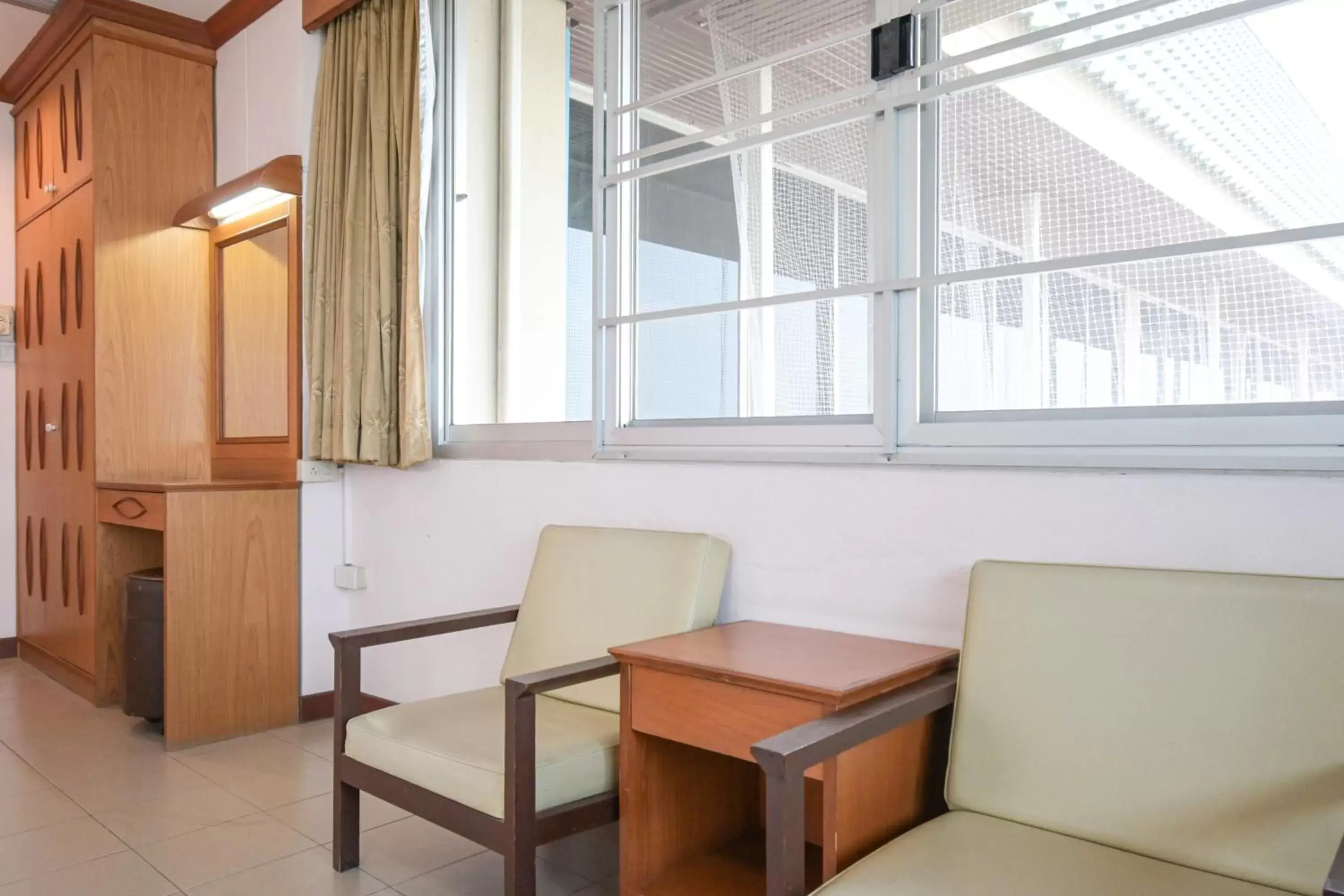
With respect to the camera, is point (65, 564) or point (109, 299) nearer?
point (109, 299)

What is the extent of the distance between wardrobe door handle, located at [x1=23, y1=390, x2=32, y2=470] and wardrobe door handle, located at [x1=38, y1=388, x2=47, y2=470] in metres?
0.14

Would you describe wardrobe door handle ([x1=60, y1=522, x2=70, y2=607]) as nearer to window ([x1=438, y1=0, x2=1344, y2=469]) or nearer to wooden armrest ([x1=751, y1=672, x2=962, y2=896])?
window ([x1=438, y1=0, x2=1344, y2=469])

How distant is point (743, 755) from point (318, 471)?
233 centimetres

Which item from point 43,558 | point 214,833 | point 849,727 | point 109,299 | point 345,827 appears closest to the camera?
point 849,727

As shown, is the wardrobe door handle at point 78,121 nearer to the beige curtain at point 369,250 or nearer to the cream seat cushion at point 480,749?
the beige curtain at point 369,250

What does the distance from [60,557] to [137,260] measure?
51.2 inches

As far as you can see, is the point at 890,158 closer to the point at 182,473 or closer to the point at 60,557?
the point at 182,473

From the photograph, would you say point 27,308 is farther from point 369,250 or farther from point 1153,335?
point 1153,335

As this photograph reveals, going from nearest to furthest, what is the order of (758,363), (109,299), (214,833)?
1. (758,363)
2. (214,833)
3. (109,299)

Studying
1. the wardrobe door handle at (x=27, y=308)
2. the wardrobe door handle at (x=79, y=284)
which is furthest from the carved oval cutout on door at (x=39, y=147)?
the wardrobe door handle at (x=79, y=284)

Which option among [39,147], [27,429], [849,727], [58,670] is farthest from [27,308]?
[849,727]

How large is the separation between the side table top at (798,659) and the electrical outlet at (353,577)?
5.79 ft

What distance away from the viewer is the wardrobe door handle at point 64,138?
4.04 m

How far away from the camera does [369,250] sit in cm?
322
